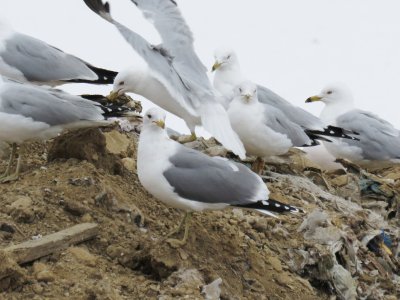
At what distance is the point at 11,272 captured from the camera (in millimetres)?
3635

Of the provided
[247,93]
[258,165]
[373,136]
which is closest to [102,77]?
[247,93]

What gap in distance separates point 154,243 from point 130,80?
1524mm

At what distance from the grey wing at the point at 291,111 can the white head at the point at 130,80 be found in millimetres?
1390

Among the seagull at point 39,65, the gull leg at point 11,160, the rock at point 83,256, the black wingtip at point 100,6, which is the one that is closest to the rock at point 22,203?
the rock at point 83,256

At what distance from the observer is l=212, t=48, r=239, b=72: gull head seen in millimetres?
Answer: 6926

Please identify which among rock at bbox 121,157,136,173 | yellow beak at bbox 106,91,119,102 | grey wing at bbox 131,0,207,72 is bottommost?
rock at bbox 121,157,136,173

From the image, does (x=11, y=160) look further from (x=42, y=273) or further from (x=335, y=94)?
(x=335, y=94)

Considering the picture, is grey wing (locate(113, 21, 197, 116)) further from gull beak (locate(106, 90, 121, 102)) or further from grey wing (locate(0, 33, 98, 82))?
grey wing (locate(0, 33, 98, 82))

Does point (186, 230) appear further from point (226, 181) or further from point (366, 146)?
point (366, 146)

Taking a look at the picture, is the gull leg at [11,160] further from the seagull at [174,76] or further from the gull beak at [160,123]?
the gull beak at [160,123]

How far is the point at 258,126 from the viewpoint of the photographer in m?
6.05

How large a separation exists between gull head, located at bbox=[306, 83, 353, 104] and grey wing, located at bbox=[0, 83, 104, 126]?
3.01 metres

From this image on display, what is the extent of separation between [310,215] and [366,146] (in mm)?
2130

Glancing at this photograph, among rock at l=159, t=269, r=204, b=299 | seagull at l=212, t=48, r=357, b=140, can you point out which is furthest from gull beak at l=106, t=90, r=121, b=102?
rock at l=159, t=269, r=204, b=299
